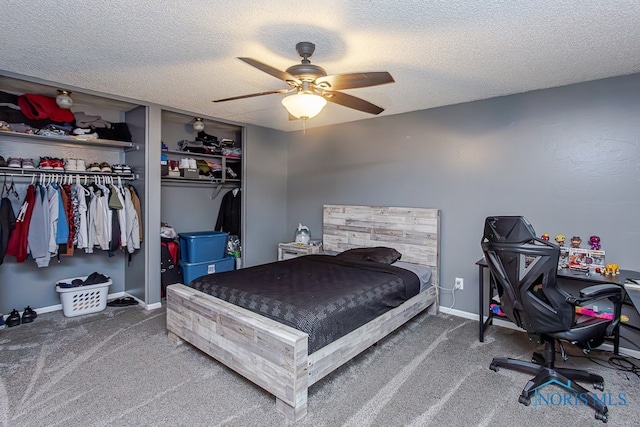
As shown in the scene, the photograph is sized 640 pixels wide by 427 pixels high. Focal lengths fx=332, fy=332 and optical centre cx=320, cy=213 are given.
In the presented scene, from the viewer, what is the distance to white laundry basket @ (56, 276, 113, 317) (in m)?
3.38

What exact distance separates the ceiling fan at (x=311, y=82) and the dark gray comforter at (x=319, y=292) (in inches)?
50.8

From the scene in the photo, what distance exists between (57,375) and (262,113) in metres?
3.11

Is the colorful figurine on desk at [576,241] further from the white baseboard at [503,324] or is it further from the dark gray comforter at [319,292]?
the dark gray comforter at [319,292]

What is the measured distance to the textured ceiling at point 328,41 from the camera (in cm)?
180

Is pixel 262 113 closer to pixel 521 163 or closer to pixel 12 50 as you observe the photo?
pixel 12 50

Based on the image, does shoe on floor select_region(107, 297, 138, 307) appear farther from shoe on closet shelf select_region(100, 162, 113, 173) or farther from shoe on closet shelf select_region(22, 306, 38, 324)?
shoe on closet shelf select_region(100, 162, 113, 173)

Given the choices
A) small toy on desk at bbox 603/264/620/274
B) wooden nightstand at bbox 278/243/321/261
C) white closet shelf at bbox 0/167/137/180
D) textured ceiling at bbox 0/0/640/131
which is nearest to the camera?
textured ceiling at bbox 0/0/640/131

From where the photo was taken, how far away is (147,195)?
3.66 meters

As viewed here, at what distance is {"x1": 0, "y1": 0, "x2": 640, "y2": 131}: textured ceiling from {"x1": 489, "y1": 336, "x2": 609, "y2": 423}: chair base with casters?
1930 millimetres

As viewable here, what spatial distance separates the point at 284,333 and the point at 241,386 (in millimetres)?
623

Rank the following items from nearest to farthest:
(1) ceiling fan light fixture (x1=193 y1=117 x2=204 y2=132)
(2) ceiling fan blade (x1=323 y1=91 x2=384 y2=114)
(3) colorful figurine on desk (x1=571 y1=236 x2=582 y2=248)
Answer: (2) ceiling fan blade (x1=323 y1=91 x2=384 y2=114), (3) colorful figurine on desk (x1=571 y1=236 x2=582 y2=248), (1) ceiling fan light fixture (x1=193 y1=117 x2=204 y2=132)

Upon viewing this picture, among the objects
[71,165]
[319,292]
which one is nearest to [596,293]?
[319,292]

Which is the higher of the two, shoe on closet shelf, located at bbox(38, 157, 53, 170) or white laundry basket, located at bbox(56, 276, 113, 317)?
shoe on closet shelf, located at bbox(38, 157, 53, 170)

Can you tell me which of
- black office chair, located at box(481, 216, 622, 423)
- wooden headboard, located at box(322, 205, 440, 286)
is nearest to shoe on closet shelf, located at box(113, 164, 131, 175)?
wooden headboard, located at box(322, 205, 440, 286)
